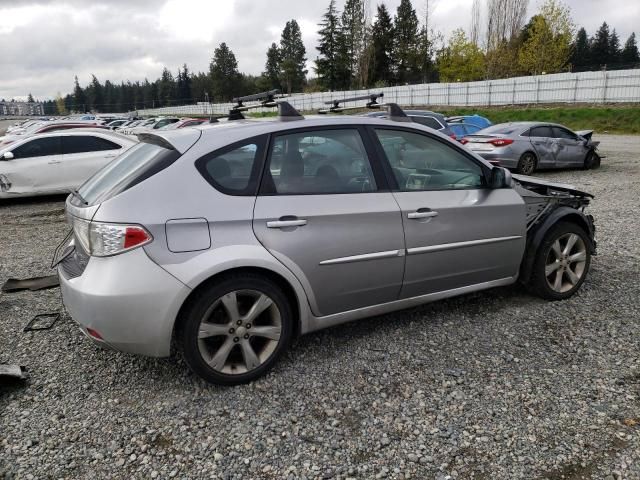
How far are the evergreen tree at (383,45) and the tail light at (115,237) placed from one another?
6938 cm

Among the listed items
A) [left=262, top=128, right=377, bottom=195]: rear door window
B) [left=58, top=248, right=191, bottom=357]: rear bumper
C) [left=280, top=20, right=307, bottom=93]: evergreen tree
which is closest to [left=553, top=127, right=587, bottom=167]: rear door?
[left=262, top=128, right=377, bottom=195]: rear door window

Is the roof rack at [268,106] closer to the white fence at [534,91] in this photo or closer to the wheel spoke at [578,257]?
the wheel spoke at [578,257]

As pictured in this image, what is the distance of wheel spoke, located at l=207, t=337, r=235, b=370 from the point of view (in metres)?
3.07

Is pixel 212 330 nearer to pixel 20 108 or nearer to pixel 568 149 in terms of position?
pixel 568 149

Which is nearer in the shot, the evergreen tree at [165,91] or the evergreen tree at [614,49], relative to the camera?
the evergreen tree at [614,49]

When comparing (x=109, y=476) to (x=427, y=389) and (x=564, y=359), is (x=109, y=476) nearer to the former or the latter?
(x=427, y=389)

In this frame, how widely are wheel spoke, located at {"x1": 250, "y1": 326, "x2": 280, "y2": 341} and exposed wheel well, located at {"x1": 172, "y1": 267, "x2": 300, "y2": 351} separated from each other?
0.67ft

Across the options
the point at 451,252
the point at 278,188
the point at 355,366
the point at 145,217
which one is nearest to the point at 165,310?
the point at 145,217

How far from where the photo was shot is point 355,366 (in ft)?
11.2

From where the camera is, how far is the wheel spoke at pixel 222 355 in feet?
10.1

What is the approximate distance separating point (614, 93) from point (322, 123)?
34.4 m

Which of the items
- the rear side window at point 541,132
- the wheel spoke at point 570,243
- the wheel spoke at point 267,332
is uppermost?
the rear side window at point 541,132

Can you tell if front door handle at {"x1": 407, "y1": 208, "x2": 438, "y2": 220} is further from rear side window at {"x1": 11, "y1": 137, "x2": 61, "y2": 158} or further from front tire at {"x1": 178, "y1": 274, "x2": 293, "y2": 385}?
rear side window at {"x1": 11, "y1": 137, "x2": 61, "y2": 158}

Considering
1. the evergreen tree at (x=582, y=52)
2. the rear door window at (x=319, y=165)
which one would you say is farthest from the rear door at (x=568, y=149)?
the evergreen tree at (x=582, y=52)
